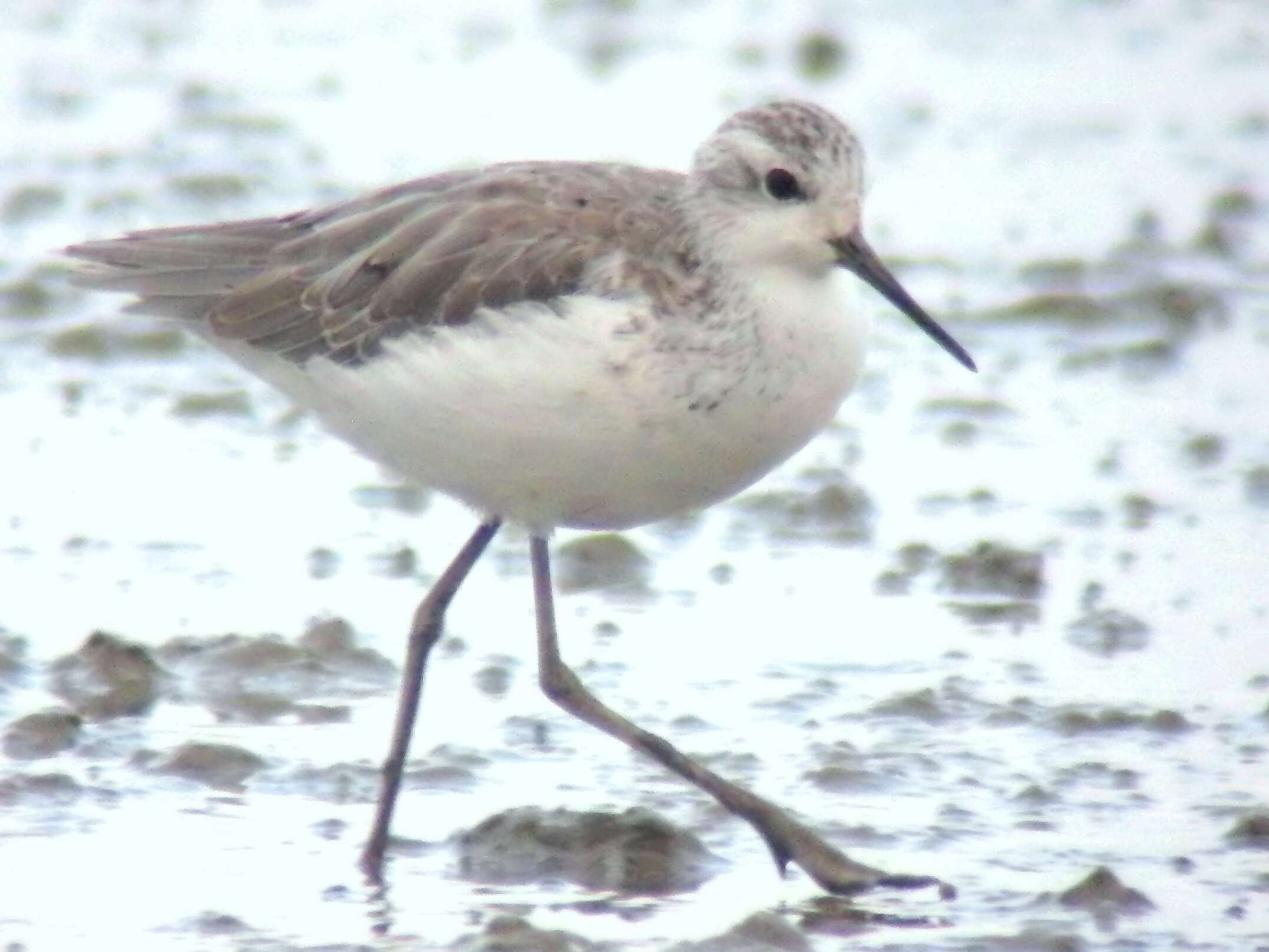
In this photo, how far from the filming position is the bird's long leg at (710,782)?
7051 mm

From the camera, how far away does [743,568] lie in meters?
9.52

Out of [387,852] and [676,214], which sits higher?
[676,214]

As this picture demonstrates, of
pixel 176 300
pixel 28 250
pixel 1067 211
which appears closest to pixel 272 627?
pixel 176 300

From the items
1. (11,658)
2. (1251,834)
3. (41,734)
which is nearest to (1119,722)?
Result: (1251,834)

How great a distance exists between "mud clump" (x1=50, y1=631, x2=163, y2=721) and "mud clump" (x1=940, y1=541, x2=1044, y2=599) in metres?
2.82

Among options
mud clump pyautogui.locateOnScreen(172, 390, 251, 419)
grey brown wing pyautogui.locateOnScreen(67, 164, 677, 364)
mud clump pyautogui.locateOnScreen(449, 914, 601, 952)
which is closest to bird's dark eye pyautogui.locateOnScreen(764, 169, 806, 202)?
grey brown wing pyautogui.locateOnScreen(67, 164, 677, 364)

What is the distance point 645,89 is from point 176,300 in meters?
7.74

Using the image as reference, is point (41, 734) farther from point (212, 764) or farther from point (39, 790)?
point (212, 764)

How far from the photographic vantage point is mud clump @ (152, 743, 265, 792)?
25.4 feet

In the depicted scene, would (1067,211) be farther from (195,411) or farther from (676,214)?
(676,214)

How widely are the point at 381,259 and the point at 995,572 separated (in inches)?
107

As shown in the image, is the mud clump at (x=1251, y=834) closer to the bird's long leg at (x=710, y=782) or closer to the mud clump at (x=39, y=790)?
the bird's long leg at (x=710, y=782)

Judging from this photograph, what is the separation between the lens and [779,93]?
51.1ft

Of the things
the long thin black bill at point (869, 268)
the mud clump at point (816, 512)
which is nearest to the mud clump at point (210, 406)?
the mud clump at point (816, 512)
